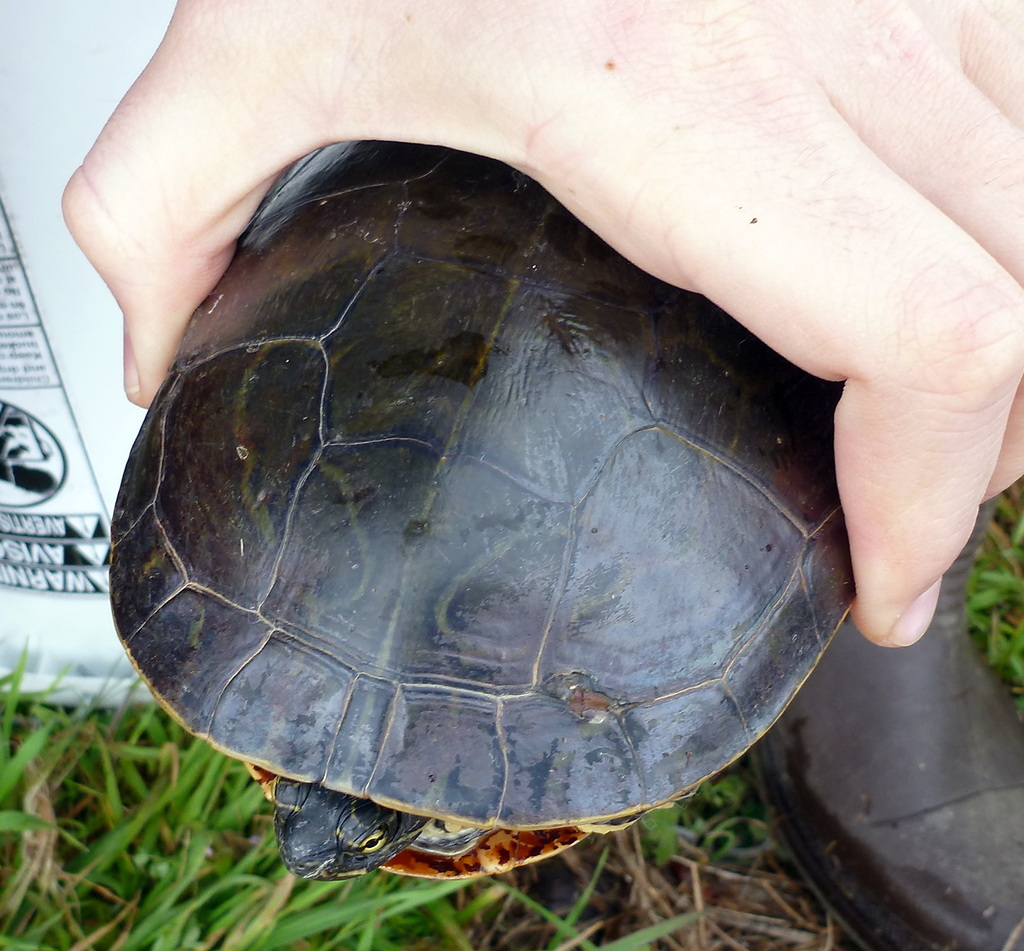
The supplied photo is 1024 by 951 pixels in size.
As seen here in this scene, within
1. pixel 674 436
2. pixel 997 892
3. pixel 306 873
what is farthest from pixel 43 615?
pixel 997 892

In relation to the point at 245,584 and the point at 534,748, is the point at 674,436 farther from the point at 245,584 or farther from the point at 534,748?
the point at 245,584

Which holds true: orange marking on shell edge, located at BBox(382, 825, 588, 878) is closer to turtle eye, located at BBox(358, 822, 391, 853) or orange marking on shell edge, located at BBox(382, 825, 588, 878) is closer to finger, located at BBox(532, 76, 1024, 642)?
turtle eye, located at BBox(358, 822, 391, 853)

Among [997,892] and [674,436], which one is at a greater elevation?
[674,436]

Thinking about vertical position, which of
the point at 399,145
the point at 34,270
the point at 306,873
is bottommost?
the point at 306,873

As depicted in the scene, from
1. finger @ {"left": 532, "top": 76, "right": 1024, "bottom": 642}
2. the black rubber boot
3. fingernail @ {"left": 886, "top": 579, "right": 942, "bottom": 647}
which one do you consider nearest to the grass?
the black rubber boot

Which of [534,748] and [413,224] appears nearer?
[534,748]

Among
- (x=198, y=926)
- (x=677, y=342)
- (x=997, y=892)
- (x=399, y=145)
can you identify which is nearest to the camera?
(x=677, y=342)

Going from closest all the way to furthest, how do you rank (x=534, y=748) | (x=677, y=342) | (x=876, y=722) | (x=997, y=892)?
(x=534, y=748), (x=677, y=342), (x=997, y=892), (x=876, y=722)
